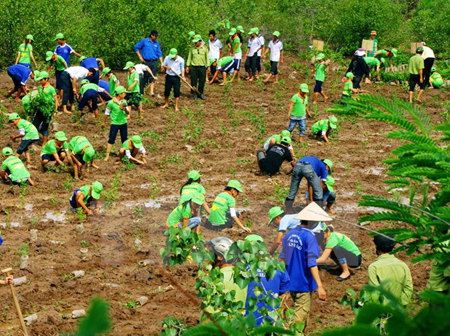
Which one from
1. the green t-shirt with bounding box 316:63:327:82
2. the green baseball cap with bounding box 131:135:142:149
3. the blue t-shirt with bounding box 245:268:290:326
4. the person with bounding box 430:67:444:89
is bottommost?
the green baseball cap with bounding box 131:135:142:149

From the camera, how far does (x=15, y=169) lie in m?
12.8

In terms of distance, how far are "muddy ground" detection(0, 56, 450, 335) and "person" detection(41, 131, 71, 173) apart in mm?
301

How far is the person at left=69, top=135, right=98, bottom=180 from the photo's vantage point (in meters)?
13.3

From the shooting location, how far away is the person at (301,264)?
7125 mm

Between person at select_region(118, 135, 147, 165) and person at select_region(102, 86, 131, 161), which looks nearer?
person at select_region(118, 135, 147, 165)

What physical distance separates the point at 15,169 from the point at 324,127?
702 cm

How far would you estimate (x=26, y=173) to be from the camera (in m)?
12.9

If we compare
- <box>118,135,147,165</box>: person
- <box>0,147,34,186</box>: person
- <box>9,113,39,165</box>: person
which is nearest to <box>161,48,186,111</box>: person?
<box>118,135,147,165</box>: person

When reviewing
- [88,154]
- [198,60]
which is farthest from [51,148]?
[198,60]

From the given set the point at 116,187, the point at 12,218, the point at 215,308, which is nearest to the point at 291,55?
the point at 116,187

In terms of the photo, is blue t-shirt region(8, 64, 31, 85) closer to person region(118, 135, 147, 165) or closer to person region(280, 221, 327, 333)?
person region(118, 135, 147, 165)

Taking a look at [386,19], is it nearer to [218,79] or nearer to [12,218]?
[218,79]

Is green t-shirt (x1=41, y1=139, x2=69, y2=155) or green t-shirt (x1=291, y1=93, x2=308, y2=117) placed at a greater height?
green t-shirt (x1=291, y1=93, x2=308, y2=117)

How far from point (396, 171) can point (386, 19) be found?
857 inches
